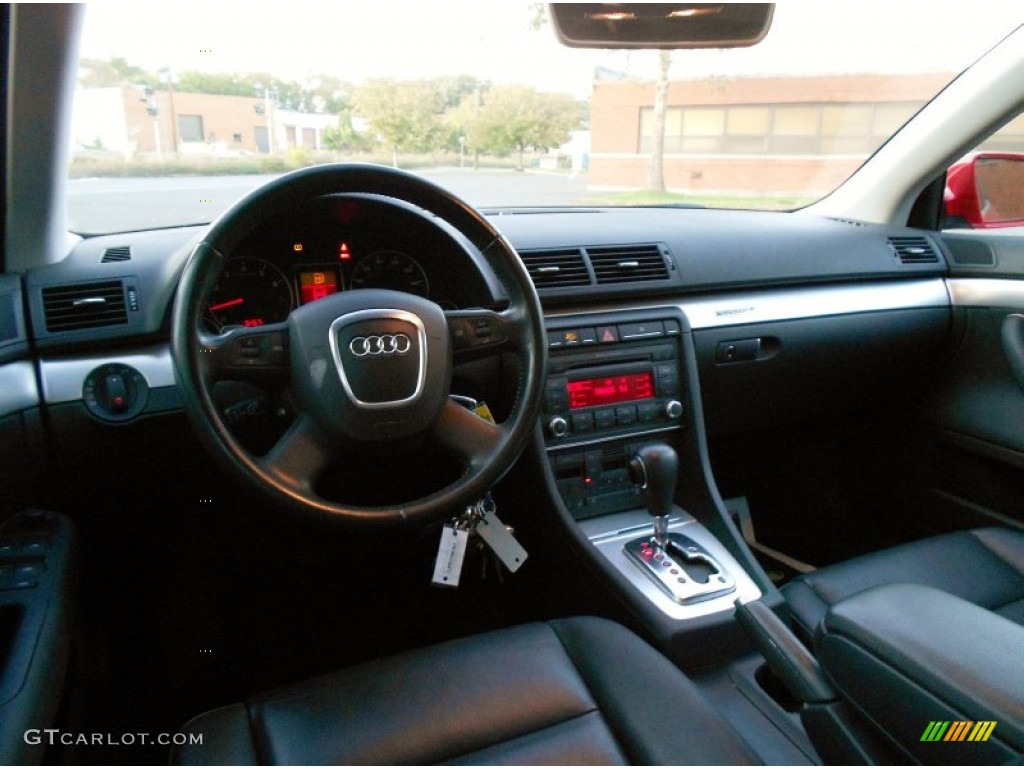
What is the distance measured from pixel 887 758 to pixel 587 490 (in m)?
1.20

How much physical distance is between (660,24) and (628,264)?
677mm

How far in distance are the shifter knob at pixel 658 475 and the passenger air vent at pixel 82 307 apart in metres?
1.31

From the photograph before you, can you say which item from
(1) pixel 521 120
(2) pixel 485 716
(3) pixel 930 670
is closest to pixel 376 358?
(2) pixel 485 716

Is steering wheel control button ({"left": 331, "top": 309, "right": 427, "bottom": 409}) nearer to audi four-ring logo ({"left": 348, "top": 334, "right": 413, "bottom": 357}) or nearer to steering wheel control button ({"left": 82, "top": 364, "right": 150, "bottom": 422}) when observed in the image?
audi four-ring logo ({"left": 348, "top": 334, "right": 413, "bottom": 357})

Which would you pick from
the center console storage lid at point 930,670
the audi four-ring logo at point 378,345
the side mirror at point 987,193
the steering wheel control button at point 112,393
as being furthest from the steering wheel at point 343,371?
the side mirror at point 987,193

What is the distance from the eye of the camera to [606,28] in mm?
1910

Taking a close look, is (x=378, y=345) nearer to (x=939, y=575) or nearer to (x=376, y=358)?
(x=376, y=358)

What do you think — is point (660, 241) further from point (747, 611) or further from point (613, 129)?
point (747, 611)

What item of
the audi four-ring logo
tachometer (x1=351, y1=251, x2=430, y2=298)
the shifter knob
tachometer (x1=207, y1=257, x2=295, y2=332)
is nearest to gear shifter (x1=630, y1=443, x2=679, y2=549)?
the shifter knob

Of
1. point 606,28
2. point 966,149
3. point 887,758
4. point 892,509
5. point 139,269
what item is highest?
point 606,28

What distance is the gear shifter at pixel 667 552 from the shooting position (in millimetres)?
1984

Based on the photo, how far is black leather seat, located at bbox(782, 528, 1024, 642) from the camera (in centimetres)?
200

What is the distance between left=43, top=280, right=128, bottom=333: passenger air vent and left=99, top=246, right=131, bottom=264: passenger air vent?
0.35ft

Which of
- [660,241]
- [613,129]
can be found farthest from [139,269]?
[613,129]
